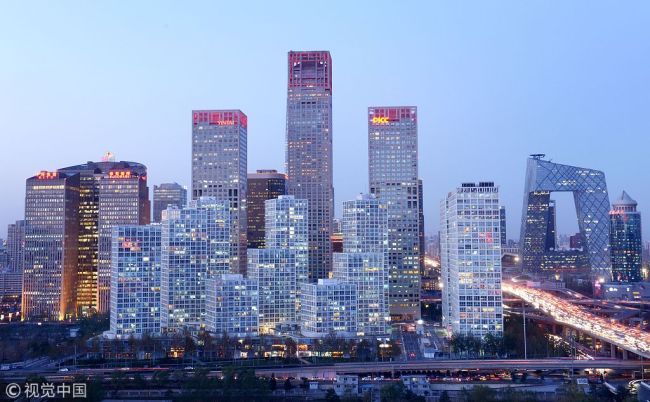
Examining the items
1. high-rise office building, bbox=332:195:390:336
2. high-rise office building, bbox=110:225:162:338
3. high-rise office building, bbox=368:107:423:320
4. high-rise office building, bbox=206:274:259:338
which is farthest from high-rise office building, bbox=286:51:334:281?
high-rise office building, bbox=206:274:259:338

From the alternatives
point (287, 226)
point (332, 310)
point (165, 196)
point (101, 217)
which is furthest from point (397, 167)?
point (165, 196)

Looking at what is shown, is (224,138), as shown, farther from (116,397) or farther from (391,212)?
(116,397)

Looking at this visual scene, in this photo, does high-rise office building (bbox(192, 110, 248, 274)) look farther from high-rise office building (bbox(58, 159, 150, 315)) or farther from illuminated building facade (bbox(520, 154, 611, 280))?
illuminated building facade (bbox(520, 154, 611, 280))

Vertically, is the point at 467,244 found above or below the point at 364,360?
above

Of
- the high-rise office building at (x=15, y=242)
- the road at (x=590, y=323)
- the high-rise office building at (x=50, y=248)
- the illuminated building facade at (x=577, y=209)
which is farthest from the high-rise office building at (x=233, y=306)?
the high-rise office building at (x=15, y=242)

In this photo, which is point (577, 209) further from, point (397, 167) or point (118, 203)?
point (118, 203)

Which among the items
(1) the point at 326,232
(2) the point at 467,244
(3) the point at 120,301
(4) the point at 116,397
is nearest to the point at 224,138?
(1) the point at 326,232

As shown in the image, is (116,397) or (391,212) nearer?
(116,397)
